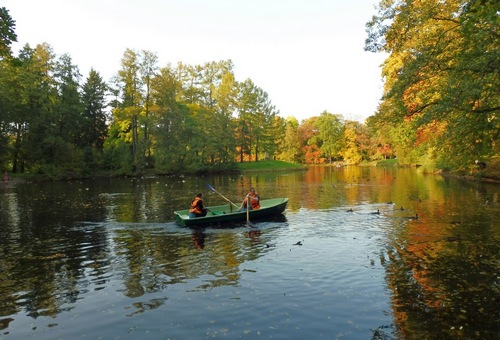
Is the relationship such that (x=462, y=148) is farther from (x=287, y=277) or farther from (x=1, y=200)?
(x=1, y=200)

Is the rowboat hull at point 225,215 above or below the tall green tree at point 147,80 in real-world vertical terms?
below

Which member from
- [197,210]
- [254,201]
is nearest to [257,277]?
[197,210]

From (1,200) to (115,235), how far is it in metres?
21.3

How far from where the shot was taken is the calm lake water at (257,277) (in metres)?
8.70

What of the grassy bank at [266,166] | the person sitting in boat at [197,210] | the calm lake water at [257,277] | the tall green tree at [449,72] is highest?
the tall green tree at [449,72]

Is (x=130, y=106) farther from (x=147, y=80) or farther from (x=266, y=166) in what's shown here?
(x=266, y=166)

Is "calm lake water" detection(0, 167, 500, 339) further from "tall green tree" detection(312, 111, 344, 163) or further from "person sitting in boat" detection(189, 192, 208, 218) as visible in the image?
"tall green tree" detection(312, 111, 344, 163)

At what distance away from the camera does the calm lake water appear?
870 cm

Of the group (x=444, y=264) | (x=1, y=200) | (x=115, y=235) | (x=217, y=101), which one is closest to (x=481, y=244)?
(x=444, y=264)

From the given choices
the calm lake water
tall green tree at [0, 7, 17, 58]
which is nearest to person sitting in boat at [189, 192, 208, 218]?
the calm lake water

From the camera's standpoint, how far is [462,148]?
786 inches

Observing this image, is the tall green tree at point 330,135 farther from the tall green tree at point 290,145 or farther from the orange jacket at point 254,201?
the orange jacket at point 254,201

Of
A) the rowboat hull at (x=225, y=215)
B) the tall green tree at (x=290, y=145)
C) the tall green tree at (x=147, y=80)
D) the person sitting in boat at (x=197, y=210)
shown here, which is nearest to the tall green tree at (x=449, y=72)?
the rowboat hull at (x=225, y=215)

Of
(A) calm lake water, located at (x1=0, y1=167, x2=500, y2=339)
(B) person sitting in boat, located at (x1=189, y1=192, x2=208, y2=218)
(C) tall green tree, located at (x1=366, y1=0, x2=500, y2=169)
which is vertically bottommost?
(A) calm lake water, located at (x1=0, y1=167, x2=500, y2=339)
